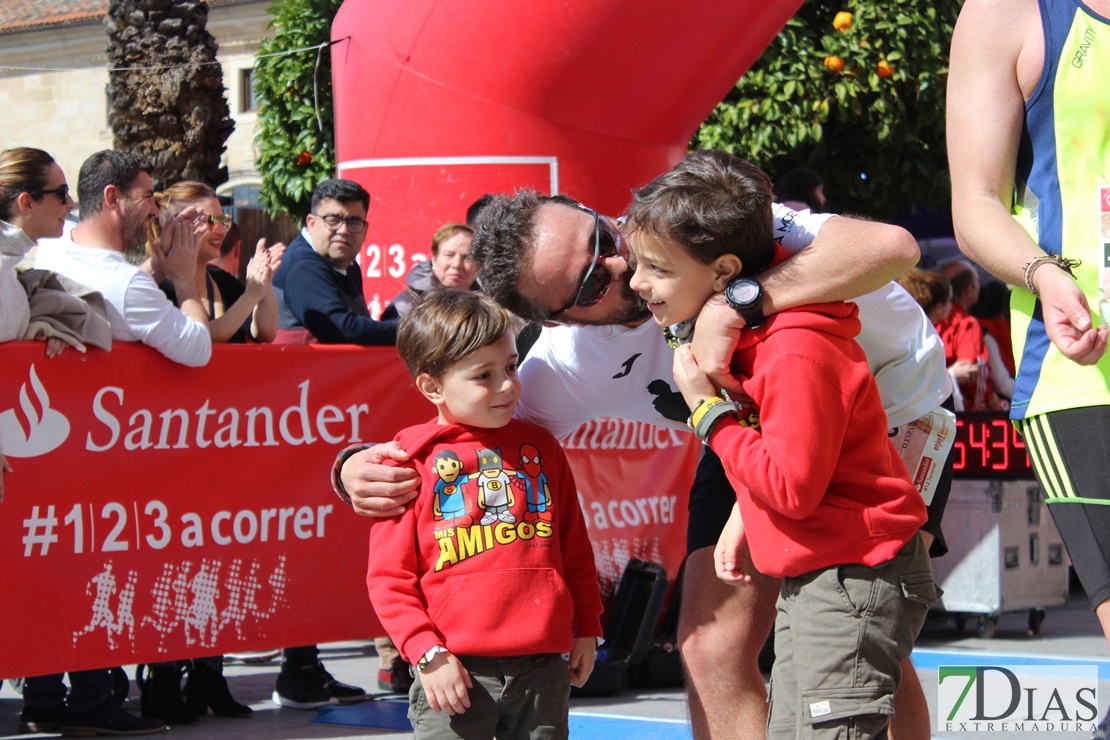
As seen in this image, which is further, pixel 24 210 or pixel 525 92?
pixel 525 92

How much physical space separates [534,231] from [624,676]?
3.07 m

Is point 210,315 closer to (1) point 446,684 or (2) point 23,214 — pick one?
(2) point 23,214

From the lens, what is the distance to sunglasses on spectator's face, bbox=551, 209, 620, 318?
3203mm

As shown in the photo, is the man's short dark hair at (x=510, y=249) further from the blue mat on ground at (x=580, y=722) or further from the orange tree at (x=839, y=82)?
the orange tree at (x=839, y=82)

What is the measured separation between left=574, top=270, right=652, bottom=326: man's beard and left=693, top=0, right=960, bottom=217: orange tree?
8.75 meters

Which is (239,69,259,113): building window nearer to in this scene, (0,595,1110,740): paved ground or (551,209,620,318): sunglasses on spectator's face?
(0,595,1110,740): paved ground

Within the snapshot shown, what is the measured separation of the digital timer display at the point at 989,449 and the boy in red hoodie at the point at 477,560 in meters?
4.53

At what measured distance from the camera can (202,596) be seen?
16.8 ft

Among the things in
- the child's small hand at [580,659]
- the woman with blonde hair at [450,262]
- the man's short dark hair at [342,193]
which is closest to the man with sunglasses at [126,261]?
the man's short dark hair at [342,193]

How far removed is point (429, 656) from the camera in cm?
299

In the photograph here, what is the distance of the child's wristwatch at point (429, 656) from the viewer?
299 cm

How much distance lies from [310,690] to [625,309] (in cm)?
293

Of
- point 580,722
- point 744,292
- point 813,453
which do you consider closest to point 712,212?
point 744,292

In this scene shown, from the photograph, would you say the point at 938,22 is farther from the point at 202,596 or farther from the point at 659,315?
the point at 659,315
